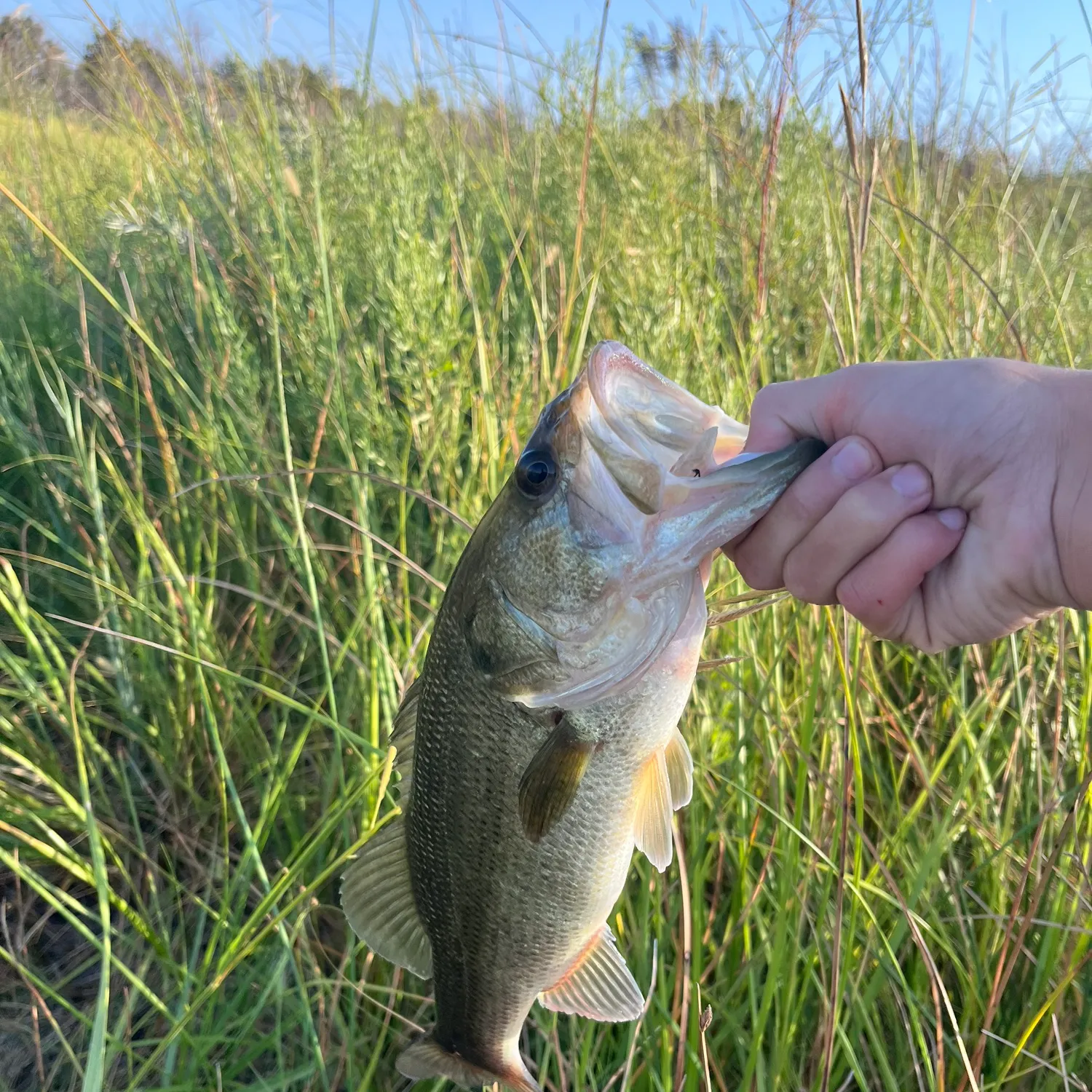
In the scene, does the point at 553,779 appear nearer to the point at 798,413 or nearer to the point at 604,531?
the point at 604,531

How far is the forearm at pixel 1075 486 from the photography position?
0.97 m

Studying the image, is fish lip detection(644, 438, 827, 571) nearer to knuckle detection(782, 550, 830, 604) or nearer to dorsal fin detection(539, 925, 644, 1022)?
knuckle detection(782, 550, 830, 604)

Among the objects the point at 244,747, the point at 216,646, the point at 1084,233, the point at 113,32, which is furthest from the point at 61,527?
the point at 1084,233

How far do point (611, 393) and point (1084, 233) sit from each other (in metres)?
3.39

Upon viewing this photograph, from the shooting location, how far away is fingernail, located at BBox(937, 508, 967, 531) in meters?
1.08

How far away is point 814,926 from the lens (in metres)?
1.40

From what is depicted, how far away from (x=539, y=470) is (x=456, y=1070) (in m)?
1.14

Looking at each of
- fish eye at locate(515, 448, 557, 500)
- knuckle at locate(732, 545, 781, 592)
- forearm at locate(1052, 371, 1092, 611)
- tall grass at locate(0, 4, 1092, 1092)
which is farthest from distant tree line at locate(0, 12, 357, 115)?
forearm at locate(1052, 371, 1092, 611)

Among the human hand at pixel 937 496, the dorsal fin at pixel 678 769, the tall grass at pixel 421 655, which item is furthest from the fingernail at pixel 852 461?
the dorsal fin at pixel 678 769

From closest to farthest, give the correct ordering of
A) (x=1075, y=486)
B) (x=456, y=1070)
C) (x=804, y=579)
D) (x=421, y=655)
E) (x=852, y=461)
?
(x=1075, y=486)
(x=852, y=461)
(x=804, y=579)
(x=456, y=1070)
(x=421, y=655)

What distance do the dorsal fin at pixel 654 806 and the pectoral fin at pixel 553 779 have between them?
126 millimetres

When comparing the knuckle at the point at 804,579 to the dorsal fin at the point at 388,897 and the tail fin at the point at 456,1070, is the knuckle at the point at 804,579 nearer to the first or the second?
the dorsal fin at the point at 388,897

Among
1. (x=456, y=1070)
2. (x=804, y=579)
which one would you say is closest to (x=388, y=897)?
(x=456, y=1070)

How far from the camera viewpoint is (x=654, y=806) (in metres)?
1.22
